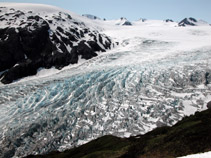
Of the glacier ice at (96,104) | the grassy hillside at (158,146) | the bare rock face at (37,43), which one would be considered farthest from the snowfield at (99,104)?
the bare rock face at (37,43)

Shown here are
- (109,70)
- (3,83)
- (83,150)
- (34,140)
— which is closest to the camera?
(83,150)

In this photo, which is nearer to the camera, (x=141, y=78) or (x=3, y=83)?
(x=141, y=78)

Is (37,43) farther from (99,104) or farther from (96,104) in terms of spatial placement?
(99,104)

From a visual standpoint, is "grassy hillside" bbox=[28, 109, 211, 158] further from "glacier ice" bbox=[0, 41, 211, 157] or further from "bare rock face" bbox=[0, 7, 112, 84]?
"bare rock face" bbox=[0, 7, 112, 84]

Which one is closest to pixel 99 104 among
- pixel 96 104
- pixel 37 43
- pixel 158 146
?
pixel 96 104

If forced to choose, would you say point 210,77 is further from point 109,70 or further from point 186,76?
point 109,70

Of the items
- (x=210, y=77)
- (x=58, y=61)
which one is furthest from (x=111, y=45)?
(x=210, y=77)
